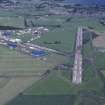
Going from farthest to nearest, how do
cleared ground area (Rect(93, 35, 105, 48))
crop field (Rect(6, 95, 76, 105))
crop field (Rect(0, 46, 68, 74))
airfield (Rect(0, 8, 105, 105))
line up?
cleared ground area (Rect(93, 35, 105, 48))
crop field (Rect(0, 46, 68, 74))
airfield (Rect(0, 8, 105, 105))
crop field (Rect(6, 95, 76, 105))

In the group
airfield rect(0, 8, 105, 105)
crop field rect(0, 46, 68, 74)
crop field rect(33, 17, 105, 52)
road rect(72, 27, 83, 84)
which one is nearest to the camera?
airfield rect(0, 8, 105, 105)

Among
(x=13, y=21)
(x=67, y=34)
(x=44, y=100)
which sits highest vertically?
(x=13, y=21)

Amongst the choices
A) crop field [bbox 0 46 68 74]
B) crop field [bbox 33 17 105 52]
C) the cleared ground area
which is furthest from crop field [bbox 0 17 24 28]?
crop field [bbox 0 46 68 74]

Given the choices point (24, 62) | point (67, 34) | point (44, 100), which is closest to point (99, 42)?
point (67, 34)

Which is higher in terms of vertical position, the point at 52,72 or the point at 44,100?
the point at 52,72

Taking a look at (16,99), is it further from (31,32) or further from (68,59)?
(31,32)

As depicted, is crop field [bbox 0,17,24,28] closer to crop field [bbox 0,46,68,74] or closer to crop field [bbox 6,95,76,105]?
crop field [bbox 0,46,68,74]

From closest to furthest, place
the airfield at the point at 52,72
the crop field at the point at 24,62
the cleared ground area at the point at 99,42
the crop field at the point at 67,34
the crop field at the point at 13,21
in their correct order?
the airfield at the point at 52,72, the crop field at the point at 24,62, the cleared ground area at the point at 99,42, the crop field at the point at 67,34, the crop field at the point at 13,21

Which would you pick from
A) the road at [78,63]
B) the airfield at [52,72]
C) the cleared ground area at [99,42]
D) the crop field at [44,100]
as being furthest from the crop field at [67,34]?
the crop field at [44,100]

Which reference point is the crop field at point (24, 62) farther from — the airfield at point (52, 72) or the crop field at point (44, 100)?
the crop field at point (44, 100)

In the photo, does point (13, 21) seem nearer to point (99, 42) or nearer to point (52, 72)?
point (99, 42)

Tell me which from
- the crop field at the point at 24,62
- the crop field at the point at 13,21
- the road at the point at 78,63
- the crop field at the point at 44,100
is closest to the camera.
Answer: the crop field at the point at 44,100
